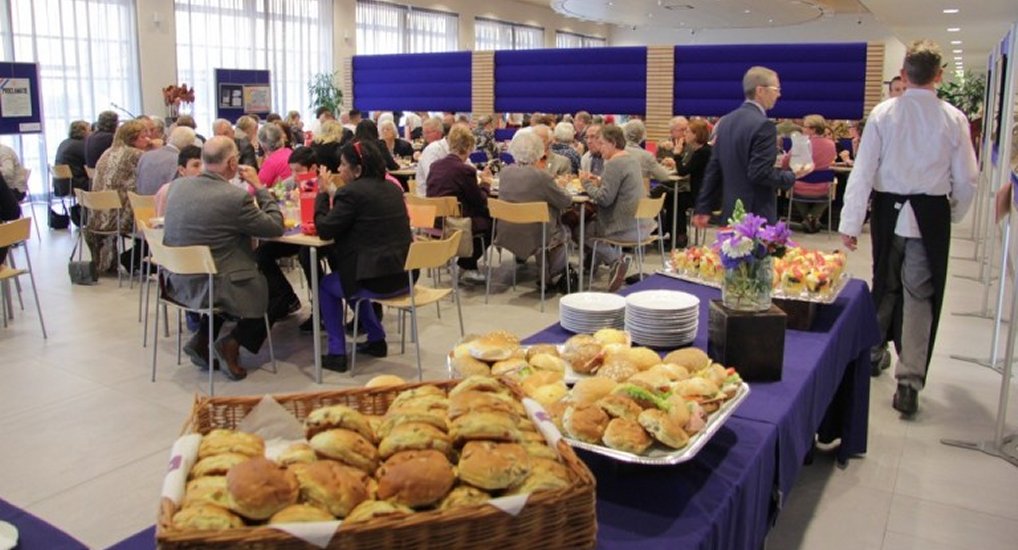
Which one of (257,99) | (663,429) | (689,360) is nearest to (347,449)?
(663,429)

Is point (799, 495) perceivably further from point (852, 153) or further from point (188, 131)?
point (852, 153)

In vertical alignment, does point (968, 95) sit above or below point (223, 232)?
above

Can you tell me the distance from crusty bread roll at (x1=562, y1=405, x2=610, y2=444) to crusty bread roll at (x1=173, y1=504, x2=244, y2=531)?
0.60 m

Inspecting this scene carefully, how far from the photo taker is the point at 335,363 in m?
4.55

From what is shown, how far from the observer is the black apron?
3.55m

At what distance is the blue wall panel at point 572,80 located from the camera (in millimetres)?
11680

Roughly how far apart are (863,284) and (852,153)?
7.82 m

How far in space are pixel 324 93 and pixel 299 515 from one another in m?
14.9

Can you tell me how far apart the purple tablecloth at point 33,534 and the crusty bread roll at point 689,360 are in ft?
3.92

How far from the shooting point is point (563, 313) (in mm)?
2281

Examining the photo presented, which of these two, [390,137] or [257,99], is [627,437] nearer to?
[390,137]

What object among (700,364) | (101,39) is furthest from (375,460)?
(101,39)

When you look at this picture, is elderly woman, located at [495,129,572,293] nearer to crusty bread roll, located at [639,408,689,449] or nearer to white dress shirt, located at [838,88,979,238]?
white dress shirt, located at [838,88,979,238]

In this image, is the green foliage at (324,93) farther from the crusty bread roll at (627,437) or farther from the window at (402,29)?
the crusty bread roll at (627,437)
